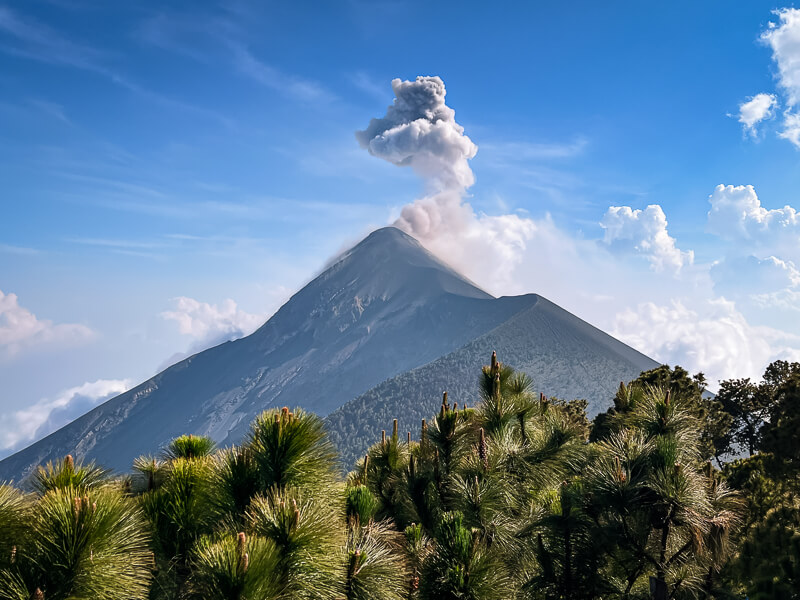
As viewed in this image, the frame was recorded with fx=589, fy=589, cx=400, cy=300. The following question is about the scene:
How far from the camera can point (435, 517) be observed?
37.9 ft

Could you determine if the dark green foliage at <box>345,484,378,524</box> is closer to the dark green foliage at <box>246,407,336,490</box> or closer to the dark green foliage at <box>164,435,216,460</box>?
the dark green foliage at <box>246,407,336,490</box>

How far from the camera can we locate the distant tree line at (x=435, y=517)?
494cm

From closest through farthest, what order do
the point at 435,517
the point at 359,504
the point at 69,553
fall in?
the point at 69,553 → the point at 359,504 → the point at 435,517

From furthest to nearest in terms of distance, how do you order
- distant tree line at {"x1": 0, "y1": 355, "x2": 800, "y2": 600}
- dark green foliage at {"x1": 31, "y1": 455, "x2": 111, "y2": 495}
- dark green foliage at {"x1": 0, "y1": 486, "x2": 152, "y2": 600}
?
dark green foliage at {"x1": 31, "y1": 455, "x2": 111, "y2": 495} < distant tree line at {"x1": 0, "y1": 355, "x2": 800, "y2": 600} < dark green foliage at {"x1": 0, "y1": 486, "x2": 152, "y2": 600}

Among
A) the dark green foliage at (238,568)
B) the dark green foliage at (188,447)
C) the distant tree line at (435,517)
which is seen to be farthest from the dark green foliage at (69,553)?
the dark green foliage at (188,447)

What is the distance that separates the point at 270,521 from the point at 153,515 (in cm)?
179

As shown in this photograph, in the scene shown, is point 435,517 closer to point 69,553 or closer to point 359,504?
point 359,504

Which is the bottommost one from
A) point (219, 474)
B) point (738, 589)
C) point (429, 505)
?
point (738, 589)

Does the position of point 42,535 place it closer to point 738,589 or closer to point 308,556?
point 308,556

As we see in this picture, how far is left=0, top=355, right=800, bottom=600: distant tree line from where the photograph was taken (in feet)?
16.2

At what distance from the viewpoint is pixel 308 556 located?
18.0 feet

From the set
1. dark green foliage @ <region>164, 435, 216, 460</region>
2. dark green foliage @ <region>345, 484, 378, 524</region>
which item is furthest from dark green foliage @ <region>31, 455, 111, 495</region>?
dark green foliage @ <region>345, 484, 378, 524</region>

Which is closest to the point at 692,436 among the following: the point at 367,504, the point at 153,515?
→ the point at 367,504

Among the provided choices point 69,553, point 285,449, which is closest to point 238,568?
point 69,553
